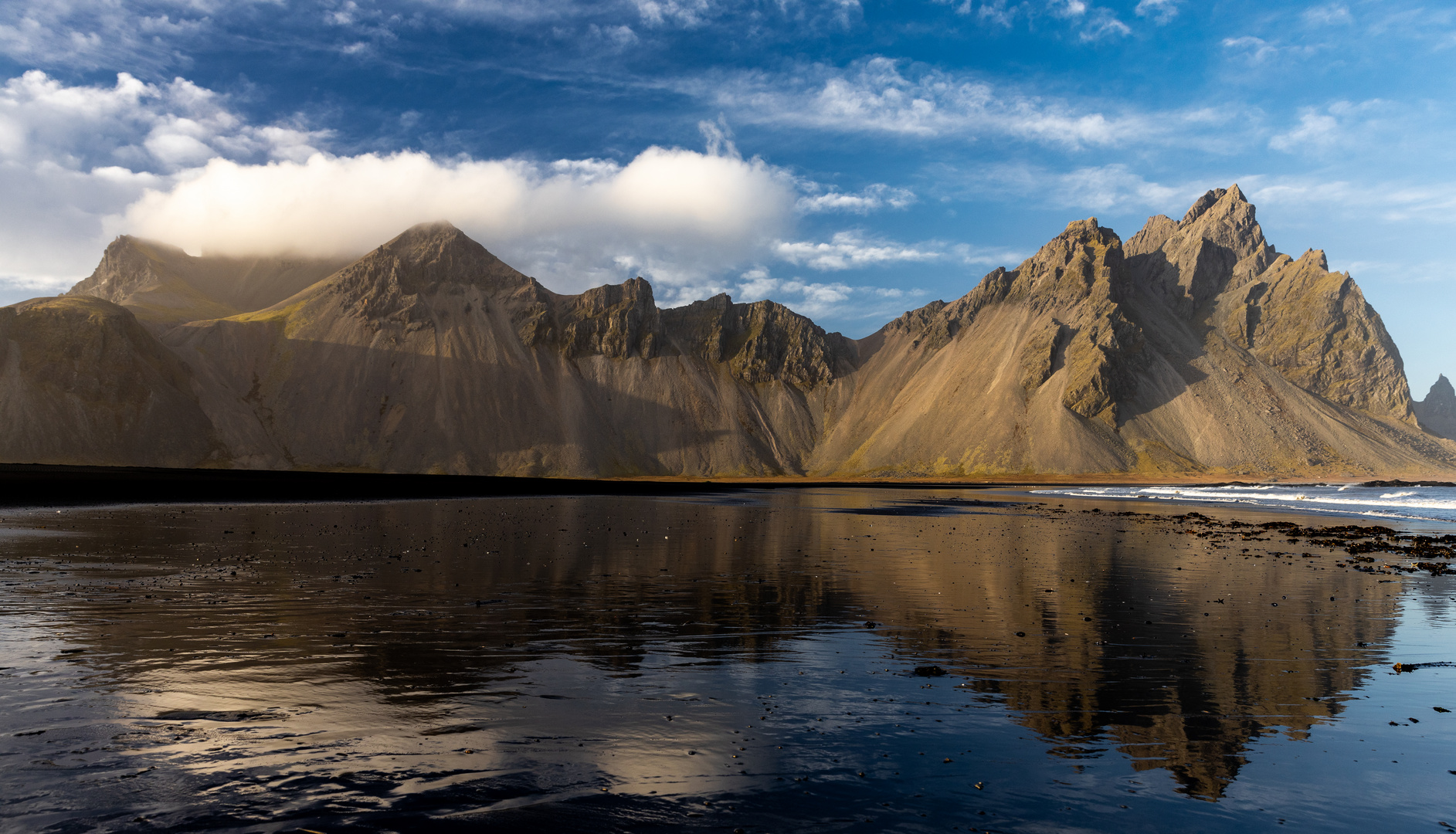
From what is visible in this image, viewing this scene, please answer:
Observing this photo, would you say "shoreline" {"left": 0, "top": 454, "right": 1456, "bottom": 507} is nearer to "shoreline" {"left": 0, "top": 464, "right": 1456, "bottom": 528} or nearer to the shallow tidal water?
"shoreline" {"left": 0, "top": 464, "right": 1456, "bottom": 528}

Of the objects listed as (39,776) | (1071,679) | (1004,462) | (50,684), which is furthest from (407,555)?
(1004,462)

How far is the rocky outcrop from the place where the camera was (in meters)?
144

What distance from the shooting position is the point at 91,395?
154 m

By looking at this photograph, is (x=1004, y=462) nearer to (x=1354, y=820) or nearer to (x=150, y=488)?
(x=150, y=488)

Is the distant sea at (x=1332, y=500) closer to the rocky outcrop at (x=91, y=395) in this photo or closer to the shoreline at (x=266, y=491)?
the shoreline at (x=266, y=491)

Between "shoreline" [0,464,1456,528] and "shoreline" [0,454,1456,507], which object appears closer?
"shoreline" [0,464,1456,528]

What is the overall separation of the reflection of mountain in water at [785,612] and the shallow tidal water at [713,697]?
0.47 ft

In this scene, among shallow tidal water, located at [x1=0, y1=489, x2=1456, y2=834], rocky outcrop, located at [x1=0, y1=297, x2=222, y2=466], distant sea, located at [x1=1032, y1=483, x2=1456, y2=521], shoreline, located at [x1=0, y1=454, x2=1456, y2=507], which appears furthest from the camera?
rocky outcrop, located at [x1=0, y1=297, x2=222, y2=466]

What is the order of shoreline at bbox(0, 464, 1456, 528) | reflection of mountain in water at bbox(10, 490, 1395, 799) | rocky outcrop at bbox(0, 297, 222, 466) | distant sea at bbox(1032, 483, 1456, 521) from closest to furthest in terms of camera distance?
1. reflection of mountain in water at bbox(10, 490, 1395, 799)
2. shoreline at bbox(0, 464, 1456, 528)
3. distant sea at bbox(1032, 483, 1456, 521)
4. rocky outcrop at bbox(0, 297, 222, 466)

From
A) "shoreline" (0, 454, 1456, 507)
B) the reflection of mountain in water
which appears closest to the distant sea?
"shoreline" (0, 454, 1456, 507)

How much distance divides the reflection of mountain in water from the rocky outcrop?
133101mm

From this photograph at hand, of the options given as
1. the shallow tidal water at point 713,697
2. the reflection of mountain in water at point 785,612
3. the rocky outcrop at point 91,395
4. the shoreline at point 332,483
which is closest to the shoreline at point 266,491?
the shoreline at point 332,483

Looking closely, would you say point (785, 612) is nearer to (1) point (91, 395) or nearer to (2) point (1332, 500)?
(2) point (1332, 500)

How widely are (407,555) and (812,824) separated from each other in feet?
94.8
